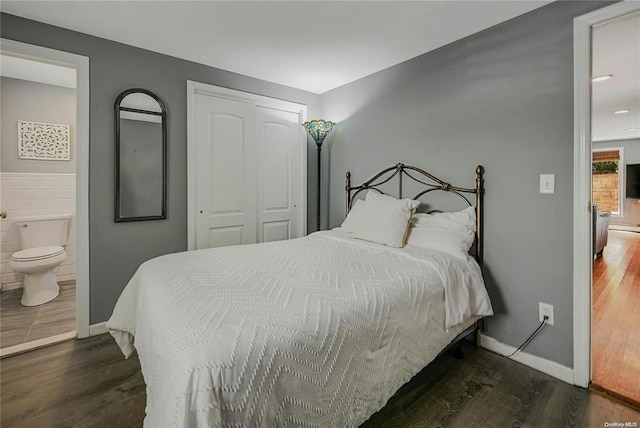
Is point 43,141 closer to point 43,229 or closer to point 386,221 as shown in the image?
point 43,229

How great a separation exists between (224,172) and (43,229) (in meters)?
2.14

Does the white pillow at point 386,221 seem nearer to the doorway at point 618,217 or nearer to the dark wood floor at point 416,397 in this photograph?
the dark wood floor at point 416,397

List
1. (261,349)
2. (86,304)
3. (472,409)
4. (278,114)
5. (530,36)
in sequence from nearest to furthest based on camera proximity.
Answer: (261,349)
(472,409)
(530,36)
(86,304)
(278,114)

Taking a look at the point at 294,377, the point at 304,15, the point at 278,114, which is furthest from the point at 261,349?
the point at 278,114

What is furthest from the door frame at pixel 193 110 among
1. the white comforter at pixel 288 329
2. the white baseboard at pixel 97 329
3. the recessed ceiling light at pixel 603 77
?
the recessed ceiling light at pixel 603 77

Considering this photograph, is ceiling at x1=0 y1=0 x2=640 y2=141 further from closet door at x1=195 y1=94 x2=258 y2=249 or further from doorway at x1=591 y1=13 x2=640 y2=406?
closet door at x1=195 y1=94 x2=258 y2=249

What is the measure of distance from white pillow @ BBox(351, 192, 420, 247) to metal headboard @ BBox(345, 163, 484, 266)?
296 mm

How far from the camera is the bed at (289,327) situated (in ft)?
2.91

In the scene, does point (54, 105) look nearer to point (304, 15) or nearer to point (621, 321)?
point (304, 15)

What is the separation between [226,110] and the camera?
303cm

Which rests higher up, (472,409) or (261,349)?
(261,349)

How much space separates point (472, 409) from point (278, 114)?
122 inches

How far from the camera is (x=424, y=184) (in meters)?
2.61

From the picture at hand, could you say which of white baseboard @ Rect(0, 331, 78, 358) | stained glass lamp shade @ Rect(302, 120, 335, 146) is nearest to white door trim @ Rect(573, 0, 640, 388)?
stained glass lamp shade @ Rect(302, 120, 335, 146)
